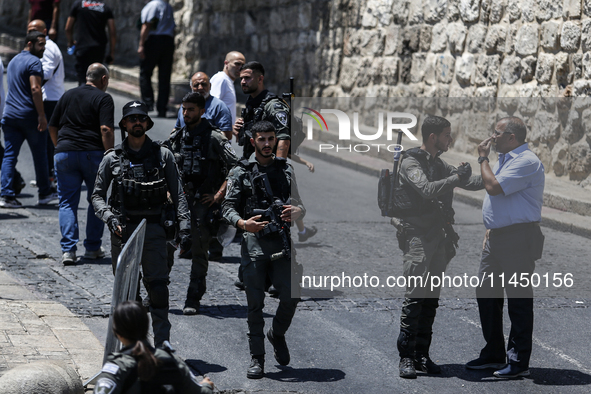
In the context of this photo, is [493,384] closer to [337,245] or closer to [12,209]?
[337,245]

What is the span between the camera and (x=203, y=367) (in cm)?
595

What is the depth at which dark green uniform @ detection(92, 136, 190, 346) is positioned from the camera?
19.9 feet

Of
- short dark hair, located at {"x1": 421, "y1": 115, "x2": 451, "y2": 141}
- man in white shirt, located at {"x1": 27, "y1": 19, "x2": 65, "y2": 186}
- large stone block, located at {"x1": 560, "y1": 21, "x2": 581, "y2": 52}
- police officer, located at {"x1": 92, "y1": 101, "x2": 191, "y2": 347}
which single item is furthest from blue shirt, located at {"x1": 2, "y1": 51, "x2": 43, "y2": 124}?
large stone block, located at {"x1": 560, "y1": 21, "x2": 581, "y2": 52}

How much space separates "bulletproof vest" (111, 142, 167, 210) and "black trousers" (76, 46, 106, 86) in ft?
33.4

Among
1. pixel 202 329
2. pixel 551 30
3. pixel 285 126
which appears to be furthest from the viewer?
pixel 551 30

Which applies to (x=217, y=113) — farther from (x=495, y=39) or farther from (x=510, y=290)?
(x=495, y=39)

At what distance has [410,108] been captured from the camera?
15.2 m

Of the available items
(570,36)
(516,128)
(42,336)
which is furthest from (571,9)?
(42,336)

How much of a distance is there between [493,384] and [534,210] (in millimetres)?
1325

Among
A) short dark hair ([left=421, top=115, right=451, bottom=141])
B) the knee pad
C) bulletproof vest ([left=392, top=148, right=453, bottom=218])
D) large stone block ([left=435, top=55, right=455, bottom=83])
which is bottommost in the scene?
the knee pad

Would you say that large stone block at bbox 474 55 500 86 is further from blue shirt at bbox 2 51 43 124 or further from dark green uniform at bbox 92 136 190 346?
dark green uniform at bbox 92 136 190 346

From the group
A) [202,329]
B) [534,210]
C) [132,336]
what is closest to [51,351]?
[202,329]

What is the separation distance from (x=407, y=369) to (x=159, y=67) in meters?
11.8

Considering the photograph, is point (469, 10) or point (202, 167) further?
point (469, 10)
